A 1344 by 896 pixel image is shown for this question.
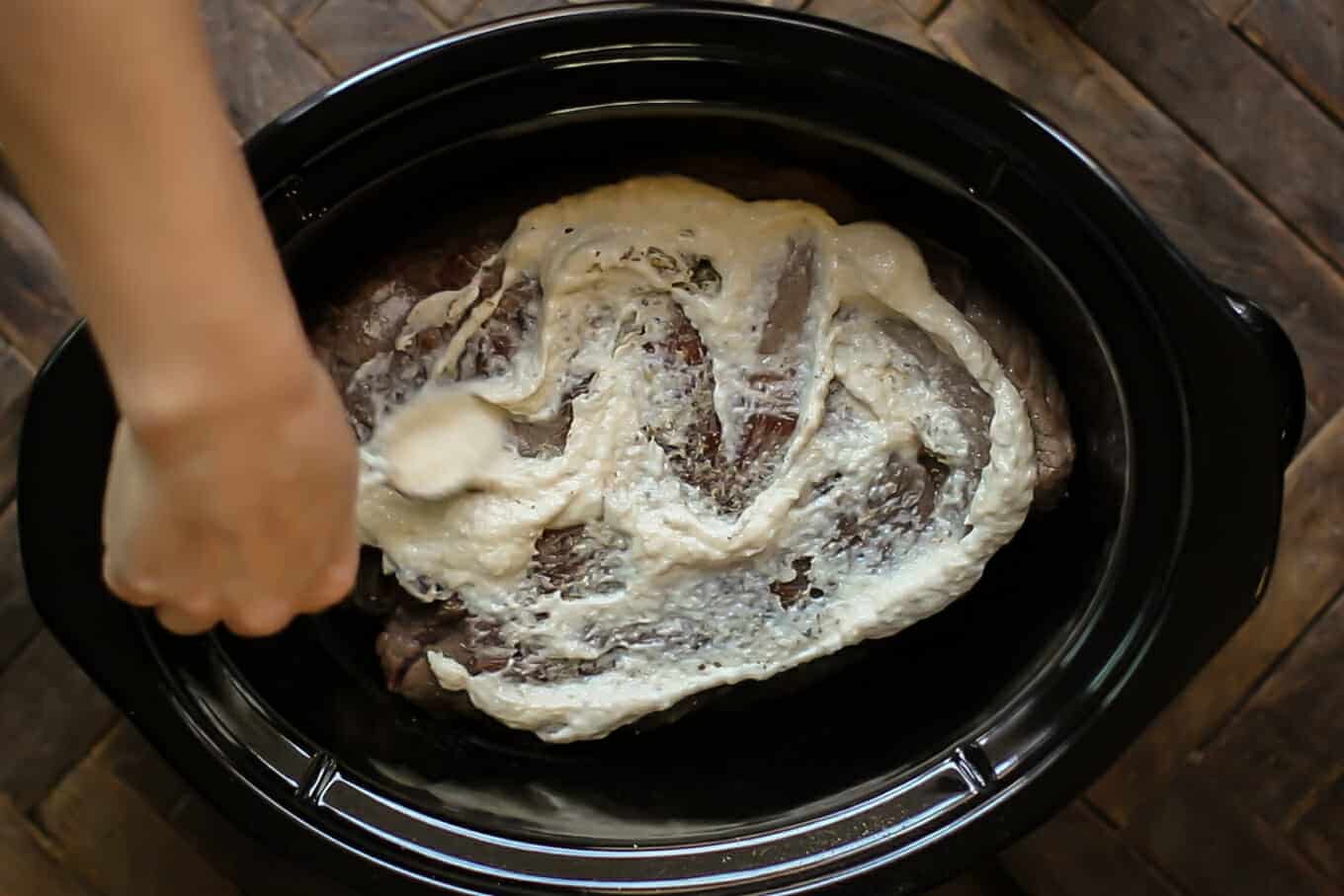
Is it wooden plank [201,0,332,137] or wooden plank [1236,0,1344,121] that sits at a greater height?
wooden plank [1236,0,1344,121]

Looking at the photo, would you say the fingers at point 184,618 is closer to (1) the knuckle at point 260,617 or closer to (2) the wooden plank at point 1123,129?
(1) the knuckle at point 260,617

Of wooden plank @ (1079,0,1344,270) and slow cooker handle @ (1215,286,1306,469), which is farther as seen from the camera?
wooden plank @ (1079,0,1344,270)

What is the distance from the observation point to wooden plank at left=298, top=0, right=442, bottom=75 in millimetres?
876

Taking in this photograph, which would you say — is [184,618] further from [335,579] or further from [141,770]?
Result: [141,770]

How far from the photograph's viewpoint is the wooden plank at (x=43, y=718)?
0.89 meters

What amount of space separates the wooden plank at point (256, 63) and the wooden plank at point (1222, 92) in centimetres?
59

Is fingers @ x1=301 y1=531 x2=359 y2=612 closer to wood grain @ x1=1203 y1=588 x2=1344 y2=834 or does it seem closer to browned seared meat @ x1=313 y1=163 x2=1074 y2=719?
browned seared meat @ x1=313 y1=163 x2=1074 y2=719

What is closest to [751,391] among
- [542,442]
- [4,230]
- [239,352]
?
[542,442]

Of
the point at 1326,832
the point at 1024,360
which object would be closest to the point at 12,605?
the point at 1024,360

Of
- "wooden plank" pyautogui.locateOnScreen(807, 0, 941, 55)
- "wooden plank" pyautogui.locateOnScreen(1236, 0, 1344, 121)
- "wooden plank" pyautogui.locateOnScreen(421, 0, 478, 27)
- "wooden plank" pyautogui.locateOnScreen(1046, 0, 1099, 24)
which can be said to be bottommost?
"wooden plank" pyautogui.locateOnScreen(421, 0, 478, 27)

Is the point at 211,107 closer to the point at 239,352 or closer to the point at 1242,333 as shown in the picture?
the point at 239,352

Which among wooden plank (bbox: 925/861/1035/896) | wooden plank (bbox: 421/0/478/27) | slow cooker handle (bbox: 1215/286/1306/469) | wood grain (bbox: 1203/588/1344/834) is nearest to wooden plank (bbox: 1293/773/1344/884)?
wood grain (bbox: 1203/588/1344/834)

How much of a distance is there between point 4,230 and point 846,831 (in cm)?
74

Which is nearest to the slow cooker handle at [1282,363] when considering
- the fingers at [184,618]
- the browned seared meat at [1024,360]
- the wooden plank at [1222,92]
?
the browned seared meat at [1024,360]
